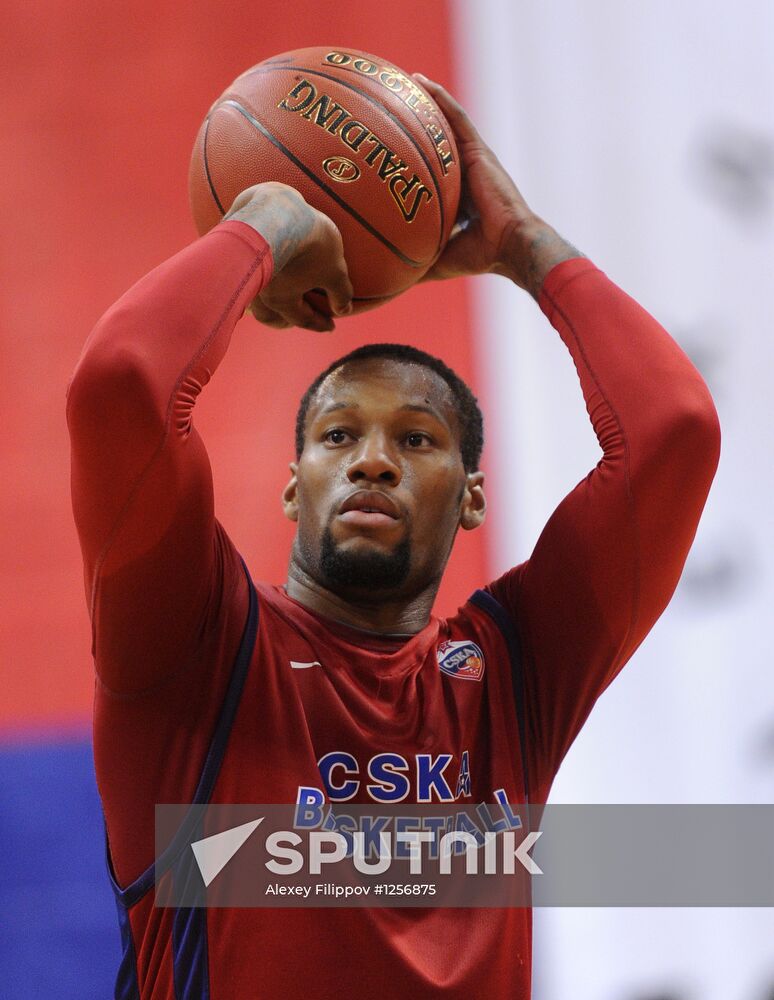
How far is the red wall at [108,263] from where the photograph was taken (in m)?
2.45

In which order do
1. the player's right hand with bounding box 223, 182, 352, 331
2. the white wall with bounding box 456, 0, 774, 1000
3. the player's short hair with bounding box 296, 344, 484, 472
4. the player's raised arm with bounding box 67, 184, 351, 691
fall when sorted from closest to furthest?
the player's raised arm with bounding box 67, 184, 351, 691 → the player's right hand with bounding box 223, 182, 352, 331 → the player's short hair with bounding box 296, 344, 484, 472 → the white wall with bounding box 456, 0, 774, 1000

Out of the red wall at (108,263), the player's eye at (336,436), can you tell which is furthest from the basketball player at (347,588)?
the red wall at (108,263)

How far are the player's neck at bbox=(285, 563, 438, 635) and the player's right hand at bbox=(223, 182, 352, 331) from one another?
357mm

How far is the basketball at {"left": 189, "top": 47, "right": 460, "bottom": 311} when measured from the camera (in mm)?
1575

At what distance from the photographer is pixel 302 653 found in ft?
4.93

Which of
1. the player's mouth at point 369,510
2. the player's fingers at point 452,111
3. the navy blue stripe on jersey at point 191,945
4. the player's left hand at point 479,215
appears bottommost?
the navy blue stripe on jersey at point 191,945

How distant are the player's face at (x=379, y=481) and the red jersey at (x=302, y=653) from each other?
0.09 m

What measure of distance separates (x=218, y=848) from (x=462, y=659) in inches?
16.5

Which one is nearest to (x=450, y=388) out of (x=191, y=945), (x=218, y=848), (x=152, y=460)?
(x=152, y=460)

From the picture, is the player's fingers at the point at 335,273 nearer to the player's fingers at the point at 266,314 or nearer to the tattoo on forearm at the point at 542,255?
the player's fingers at the point at 266,314

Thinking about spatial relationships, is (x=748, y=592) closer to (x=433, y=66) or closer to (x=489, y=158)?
(x=489, y=158)

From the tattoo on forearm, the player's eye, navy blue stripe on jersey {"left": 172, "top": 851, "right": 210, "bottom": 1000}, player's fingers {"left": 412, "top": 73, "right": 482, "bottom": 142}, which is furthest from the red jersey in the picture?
player's fingers {"left": 412, "top": 73, "right": 482, "bottom": 142}

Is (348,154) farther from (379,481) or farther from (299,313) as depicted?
(379,481)

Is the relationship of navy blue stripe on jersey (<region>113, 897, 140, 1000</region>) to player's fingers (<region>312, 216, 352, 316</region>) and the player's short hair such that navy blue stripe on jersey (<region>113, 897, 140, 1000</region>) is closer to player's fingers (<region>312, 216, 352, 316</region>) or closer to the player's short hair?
the player's short hair
